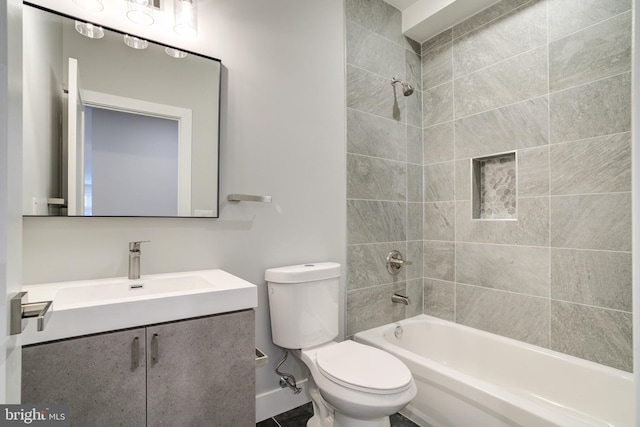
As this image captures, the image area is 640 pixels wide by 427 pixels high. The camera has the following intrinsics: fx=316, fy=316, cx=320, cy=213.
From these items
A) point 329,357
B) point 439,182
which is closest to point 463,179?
Answer: point 439,182

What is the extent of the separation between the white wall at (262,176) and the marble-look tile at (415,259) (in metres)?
0.62

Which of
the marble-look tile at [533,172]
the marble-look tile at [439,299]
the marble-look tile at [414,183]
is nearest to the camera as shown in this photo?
the marble-look tile at [533,172]

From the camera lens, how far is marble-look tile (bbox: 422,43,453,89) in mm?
2395

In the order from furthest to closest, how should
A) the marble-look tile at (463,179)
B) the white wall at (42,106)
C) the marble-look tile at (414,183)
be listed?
the marble-look tile at (414,183) → the marble-look tile at (463,179) → the white wall at (42,106)

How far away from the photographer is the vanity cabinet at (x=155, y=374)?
941mm

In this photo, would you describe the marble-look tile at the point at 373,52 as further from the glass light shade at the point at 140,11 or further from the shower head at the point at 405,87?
the glass light shade at the point at 140,11

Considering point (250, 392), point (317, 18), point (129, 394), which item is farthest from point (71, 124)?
point (317, 18)

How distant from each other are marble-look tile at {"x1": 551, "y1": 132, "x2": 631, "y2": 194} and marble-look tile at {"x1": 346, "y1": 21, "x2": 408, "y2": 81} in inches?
47.7

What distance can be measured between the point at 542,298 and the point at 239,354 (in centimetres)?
178

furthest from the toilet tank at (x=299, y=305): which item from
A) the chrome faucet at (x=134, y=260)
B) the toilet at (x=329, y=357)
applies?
the chrome faucet at (x=134, y=260)

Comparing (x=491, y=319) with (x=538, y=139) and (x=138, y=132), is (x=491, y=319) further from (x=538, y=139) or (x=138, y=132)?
(x=138, y=132)

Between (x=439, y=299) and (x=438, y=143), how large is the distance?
121 cm

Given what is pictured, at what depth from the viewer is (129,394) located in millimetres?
1034

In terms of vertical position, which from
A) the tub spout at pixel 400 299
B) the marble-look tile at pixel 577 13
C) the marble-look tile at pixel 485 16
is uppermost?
the marble-look tile at pixel 485 16
